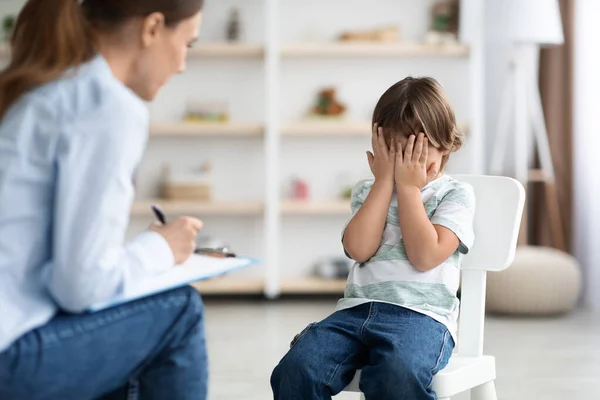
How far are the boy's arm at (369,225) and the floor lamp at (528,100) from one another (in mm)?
2609

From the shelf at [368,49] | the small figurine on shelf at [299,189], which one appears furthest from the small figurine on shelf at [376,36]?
the small figurine on shelf at [299,189]

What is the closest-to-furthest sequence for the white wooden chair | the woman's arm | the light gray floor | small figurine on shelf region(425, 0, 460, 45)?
1. the woman's arm
2. the white wooden chair
3. the light gray floor
4. small figurine on shelf region(425, 0, 460, 45)

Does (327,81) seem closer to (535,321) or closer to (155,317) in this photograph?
(535,321)

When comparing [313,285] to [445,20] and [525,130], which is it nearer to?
[525,130]

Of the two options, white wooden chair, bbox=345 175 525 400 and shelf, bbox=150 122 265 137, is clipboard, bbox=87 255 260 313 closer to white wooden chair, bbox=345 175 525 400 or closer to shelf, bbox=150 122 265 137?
white wooden chair, bbox=345 175 525 400

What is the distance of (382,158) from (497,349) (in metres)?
1.72

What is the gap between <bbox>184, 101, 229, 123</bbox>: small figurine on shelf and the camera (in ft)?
15.2

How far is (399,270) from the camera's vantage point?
169cm

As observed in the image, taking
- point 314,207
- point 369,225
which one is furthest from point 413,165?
point 314,207

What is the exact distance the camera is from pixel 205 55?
461 centimetres

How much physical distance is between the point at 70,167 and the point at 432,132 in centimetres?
77

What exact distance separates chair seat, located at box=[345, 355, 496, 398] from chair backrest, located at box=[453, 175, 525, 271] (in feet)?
0.61

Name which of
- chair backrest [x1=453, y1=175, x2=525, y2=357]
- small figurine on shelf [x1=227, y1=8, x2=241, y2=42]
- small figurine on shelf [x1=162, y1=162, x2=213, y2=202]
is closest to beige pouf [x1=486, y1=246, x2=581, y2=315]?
small figurine on shelf [x1=162, y1=162, x2=213, y2=202]

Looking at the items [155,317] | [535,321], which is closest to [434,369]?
[155,317]
